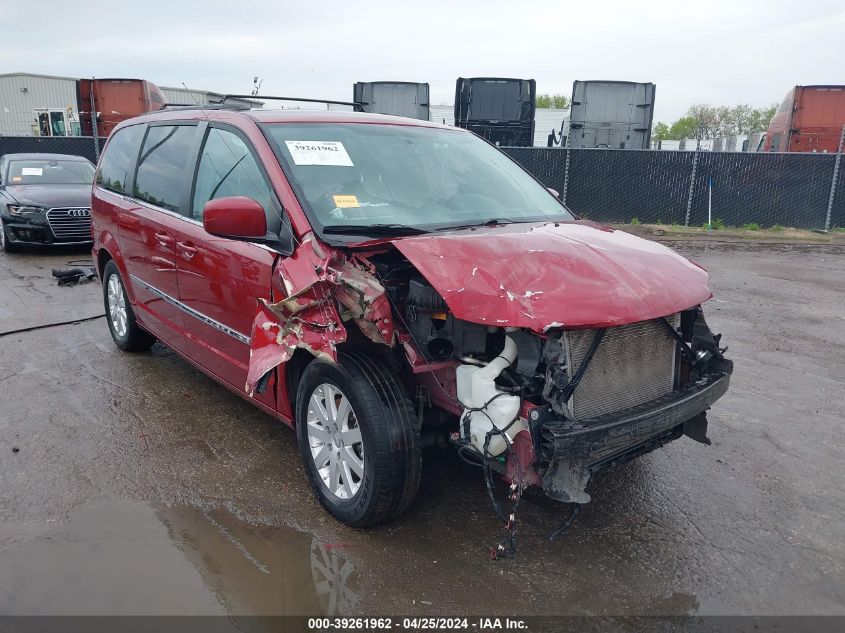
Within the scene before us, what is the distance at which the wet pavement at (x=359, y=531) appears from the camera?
8.83ft

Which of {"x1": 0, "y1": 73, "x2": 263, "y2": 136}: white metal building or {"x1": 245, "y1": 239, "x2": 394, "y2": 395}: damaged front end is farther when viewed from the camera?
{"x1": 0, "y1": 73, "x2": 263, "y2": 136}: white metal building

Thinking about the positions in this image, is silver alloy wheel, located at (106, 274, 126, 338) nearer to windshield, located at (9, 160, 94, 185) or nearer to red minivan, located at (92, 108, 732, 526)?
red minivan, located at (92, 108, 732, 526)

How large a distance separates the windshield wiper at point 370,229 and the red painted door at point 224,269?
0.34m

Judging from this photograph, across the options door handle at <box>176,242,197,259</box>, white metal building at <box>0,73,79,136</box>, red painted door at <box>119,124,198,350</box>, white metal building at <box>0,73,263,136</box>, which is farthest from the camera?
white metal building at <box>0,73,79,136</box>

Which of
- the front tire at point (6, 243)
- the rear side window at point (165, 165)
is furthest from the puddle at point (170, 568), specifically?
the front tire at point (6, 243)

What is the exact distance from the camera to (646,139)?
52.9 feet

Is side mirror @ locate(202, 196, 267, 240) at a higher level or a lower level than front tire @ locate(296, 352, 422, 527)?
higher

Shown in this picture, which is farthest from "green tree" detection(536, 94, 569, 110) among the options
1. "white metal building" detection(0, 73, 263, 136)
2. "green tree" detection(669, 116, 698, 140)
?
"white metal building" detection(0, 73, 263, 136)

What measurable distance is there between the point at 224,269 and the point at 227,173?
57cm

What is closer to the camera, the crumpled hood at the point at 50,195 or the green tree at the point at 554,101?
the crumpled hood at the point at 50,195

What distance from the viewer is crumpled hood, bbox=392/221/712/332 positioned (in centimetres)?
261

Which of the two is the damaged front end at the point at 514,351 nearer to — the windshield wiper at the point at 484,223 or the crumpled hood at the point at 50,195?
the windshield wiper at the point at 484,223

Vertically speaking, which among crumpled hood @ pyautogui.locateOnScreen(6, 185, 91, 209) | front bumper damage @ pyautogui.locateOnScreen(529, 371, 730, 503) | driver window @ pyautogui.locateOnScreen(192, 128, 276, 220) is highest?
driver window @ pyautogui.locateOnScreen(192, 128, 276, 220)

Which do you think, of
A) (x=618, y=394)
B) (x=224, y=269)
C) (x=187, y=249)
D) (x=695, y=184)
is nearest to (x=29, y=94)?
(x=695, y=184)
